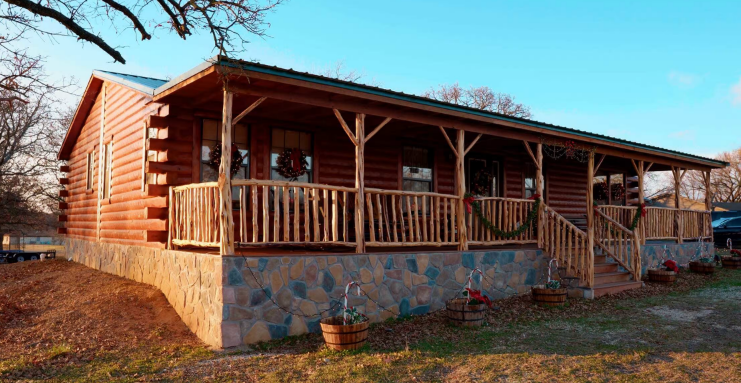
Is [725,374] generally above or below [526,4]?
below

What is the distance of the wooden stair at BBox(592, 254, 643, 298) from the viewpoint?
10.6 m

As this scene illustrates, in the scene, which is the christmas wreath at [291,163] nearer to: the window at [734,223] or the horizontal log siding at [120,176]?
the horizontal log siding at [120,176]

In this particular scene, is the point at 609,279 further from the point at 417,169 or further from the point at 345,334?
the point at 345,334

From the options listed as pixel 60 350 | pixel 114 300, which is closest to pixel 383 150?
pixel 114 300

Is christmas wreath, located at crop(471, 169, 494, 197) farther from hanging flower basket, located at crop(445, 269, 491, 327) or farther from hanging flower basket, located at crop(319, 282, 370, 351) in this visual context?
hanging flower basket, located at crop(319, 282, 370, 351)

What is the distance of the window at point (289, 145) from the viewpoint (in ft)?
33.8

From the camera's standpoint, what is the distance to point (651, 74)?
87.2 feet

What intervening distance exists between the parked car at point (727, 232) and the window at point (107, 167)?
25.7 meters

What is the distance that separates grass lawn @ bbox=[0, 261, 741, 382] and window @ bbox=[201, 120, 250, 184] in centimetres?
229

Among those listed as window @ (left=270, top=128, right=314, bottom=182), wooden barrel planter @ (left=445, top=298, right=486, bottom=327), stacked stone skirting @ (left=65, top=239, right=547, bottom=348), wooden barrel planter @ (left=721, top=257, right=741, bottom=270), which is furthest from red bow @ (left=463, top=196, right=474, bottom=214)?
wooden barrel planter @ (left=721, top=257, right=741, bottom=270)

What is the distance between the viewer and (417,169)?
12891mm

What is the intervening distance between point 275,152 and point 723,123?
218ft

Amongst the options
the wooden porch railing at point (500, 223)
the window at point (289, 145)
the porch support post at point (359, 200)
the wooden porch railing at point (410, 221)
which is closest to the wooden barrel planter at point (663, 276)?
the wooden porch railing at point (500, 223)

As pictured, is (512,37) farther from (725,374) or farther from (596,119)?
(596,119)
